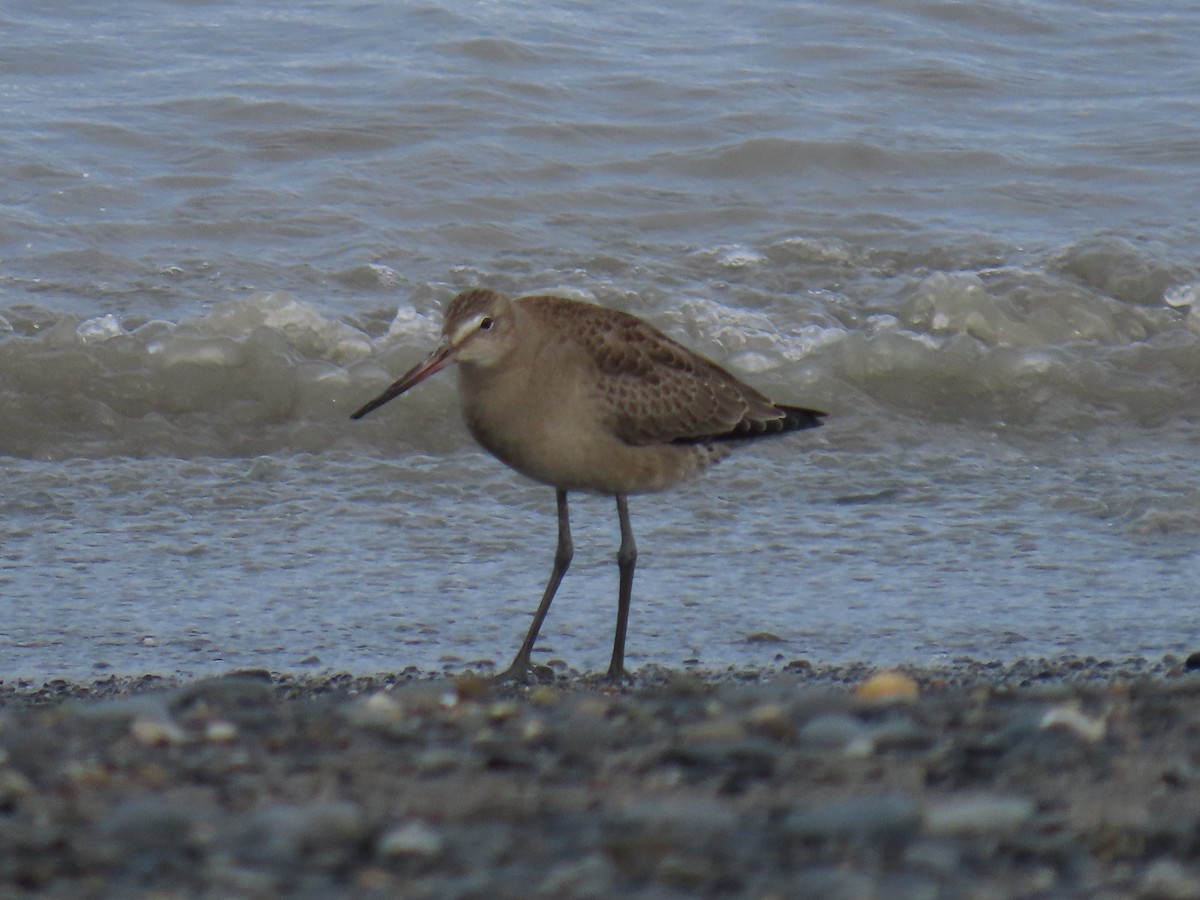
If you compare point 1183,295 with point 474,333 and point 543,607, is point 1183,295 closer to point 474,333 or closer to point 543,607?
point 543,607

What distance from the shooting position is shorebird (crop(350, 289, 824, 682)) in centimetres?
513

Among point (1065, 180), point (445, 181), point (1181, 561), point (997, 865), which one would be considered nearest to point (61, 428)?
point (445, 181)

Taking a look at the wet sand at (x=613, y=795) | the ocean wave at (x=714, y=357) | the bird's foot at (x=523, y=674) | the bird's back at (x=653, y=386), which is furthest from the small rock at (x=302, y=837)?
the ocean wave at (x=714, y=357)

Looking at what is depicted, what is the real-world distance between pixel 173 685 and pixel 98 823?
1.94m

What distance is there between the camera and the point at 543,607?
17.4 feet

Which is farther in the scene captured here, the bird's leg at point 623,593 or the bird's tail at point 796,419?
the bird's tail at point 796,419

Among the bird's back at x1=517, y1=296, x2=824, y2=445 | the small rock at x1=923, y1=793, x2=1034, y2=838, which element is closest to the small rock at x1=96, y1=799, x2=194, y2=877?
the small rock at x1=923, y1=793, x2=1034, y2=838

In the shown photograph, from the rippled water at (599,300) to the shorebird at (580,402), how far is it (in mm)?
448

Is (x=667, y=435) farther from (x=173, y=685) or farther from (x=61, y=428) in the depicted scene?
(x=61, y=428)

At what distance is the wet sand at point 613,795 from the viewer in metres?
2.78

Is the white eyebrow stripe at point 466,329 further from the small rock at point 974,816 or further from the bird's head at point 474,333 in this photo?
the small rock at point 974,816

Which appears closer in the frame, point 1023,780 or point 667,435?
point 1023,780

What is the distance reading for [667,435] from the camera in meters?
→ 5.54

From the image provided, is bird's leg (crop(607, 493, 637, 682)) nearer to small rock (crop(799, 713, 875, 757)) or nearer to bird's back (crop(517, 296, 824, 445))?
bird's back (crop(517, 296, 824, 445))
